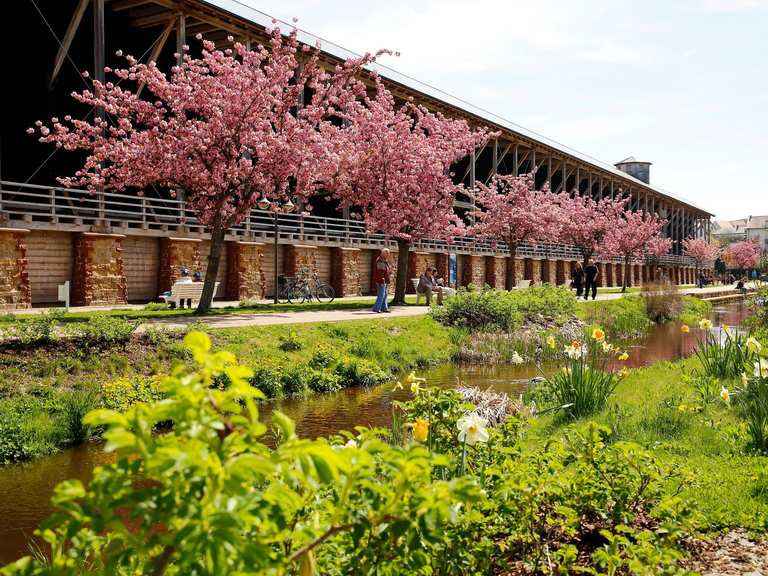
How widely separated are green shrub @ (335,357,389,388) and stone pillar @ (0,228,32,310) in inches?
400

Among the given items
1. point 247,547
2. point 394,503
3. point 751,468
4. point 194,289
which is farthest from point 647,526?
point 194,289

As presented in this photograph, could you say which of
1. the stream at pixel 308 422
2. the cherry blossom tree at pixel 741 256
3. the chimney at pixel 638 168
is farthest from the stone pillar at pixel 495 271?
the cherry blossom tree at pixel 741 256

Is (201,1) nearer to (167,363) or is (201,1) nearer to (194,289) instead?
(194,289)

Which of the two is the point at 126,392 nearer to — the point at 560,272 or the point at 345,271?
the point at 345,271

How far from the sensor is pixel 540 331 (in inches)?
744

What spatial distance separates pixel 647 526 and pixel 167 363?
9.18 m

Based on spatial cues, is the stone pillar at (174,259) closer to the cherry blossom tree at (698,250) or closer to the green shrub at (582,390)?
the green shrub at (582,390)

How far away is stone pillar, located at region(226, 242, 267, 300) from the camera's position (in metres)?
25.3

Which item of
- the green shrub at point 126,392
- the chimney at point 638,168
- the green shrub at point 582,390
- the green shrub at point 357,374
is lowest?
the green shrub at point 357,374

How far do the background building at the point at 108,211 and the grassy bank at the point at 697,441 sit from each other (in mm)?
16254

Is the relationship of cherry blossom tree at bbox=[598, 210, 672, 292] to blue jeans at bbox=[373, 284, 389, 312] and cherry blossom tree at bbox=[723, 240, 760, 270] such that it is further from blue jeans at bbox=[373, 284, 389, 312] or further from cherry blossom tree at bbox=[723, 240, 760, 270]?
cherry blossom tree at bbox=[723, 240, 760, 270]

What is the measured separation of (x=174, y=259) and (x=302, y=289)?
4.71 m

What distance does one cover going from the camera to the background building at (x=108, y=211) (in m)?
20.3

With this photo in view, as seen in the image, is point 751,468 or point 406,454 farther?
point 751,468
